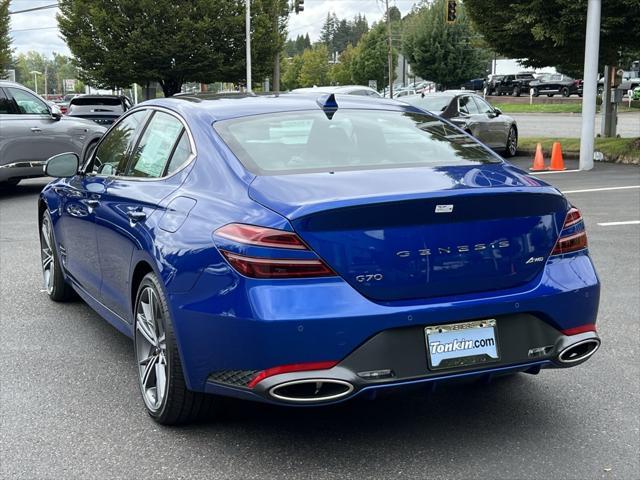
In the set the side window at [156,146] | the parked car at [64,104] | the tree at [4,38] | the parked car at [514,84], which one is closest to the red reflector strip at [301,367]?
the side window at [156,146]

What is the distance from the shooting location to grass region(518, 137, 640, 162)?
17.8 m

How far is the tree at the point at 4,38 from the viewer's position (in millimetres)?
39562

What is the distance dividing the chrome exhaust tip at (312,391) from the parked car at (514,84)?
2325 inches

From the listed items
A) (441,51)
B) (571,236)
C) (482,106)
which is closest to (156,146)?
(571,236)

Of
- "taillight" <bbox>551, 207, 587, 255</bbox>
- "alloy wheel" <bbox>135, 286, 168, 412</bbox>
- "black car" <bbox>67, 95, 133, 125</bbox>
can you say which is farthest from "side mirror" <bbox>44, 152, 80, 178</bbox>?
"black car" <bbox>67, 95, 133, 125</bbox>

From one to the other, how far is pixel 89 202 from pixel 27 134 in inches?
349

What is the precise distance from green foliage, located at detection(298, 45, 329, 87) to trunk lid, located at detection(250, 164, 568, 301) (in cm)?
9503

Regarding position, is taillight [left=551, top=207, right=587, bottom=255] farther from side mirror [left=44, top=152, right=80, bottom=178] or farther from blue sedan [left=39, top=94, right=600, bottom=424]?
side mirror [left=44, top=152, right=80, bottom=178]

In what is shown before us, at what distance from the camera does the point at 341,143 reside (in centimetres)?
415

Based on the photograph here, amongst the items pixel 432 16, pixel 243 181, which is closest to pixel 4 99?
pixel 243 181

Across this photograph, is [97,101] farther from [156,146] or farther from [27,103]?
[156,146]

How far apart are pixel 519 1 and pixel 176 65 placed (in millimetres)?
20798

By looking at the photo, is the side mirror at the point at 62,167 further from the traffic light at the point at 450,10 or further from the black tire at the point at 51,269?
the traffic light at the point at 450,10

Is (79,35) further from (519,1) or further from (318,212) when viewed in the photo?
(318,212)
